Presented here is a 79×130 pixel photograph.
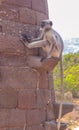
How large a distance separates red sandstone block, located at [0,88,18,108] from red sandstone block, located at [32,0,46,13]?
154 cm

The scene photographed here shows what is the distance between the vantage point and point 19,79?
5844 millimetres

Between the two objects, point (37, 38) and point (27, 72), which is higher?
point (37, 38)

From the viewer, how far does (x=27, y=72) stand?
19.5 ft

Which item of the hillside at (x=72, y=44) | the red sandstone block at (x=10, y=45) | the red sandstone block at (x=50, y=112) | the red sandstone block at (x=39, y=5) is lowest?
the hillside at (x=72, y=44)

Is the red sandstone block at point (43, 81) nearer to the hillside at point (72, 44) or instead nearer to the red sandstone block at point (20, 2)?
the red sandstone block at point (20, 2)

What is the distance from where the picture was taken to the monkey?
228 inches

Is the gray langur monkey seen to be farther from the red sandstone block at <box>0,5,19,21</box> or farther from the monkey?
the red sandstone block at <box>0,5,19,21</box>

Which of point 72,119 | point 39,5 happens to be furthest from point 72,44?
point 39,5

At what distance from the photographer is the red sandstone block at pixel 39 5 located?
6.33 meters

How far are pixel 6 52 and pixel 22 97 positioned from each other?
0.76 metres

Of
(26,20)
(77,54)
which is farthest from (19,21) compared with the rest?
(77,54)

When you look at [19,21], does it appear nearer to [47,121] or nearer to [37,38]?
[37,38]

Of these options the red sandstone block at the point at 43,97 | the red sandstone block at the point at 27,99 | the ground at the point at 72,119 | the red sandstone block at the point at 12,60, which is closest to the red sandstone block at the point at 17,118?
the red sandstone block at the point at 27,99

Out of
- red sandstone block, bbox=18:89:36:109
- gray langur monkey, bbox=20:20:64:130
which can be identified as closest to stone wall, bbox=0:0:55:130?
red sandstone block, bbox=18:89:36:109
